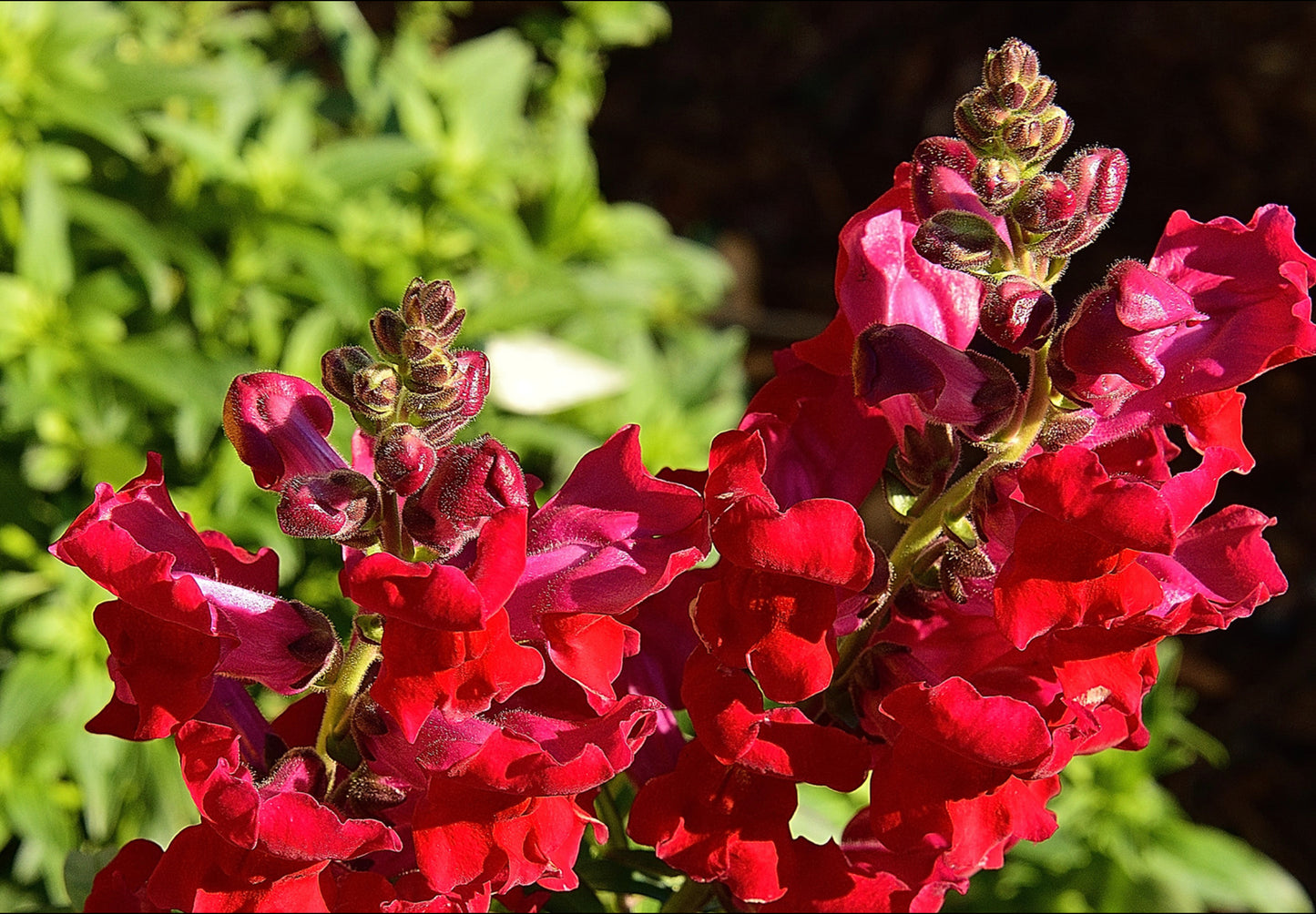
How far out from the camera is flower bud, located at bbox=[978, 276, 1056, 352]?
A: 105 centimetres

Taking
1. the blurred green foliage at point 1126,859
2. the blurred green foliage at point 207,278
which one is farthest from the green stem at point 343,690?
the blurred green foliage at point 1126,859

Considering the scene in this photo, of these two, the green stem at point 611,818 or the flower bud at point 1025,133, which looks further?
the green stem at point 611,818

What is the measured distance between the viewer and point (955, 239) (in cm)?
105

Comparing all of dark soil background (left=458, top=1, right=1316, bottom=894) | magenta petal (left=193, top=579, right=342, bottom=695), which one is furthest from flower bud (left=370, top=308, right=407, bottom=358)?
dark soil background (left=458, top=1, right=1316, bottom=894)

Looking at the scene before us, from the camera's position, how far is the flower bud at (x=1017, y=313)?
105 centimetres

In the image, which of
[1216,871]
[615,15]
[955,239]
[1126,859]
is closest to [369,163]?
[615,15]

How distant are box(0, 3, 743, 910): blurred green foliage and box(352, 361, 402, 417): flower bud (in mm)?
1371

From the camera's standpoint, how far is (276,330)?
2703 mm

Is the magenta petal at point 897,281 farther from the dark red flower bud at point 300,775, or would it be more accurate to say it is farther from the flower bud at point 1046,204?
the dark red flower bud at point 300,775

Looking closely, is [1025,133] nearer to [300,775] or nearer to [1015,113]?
[1015,113]

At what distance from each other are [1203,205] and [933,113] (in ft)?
3.59

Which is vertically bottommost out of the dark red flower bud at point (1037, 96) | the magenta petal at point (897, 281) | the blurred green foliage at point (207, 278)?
the blurred green foliage at point (207, 278)

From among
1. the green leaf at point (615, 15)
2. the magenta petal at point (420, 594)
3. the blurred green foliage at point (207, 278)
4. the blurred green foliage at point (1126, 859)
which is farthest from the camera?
the green leaf at point (615, 15)

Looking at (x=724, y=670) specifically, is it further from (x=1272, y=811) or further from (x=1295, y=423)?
(x=1295, y=423)
